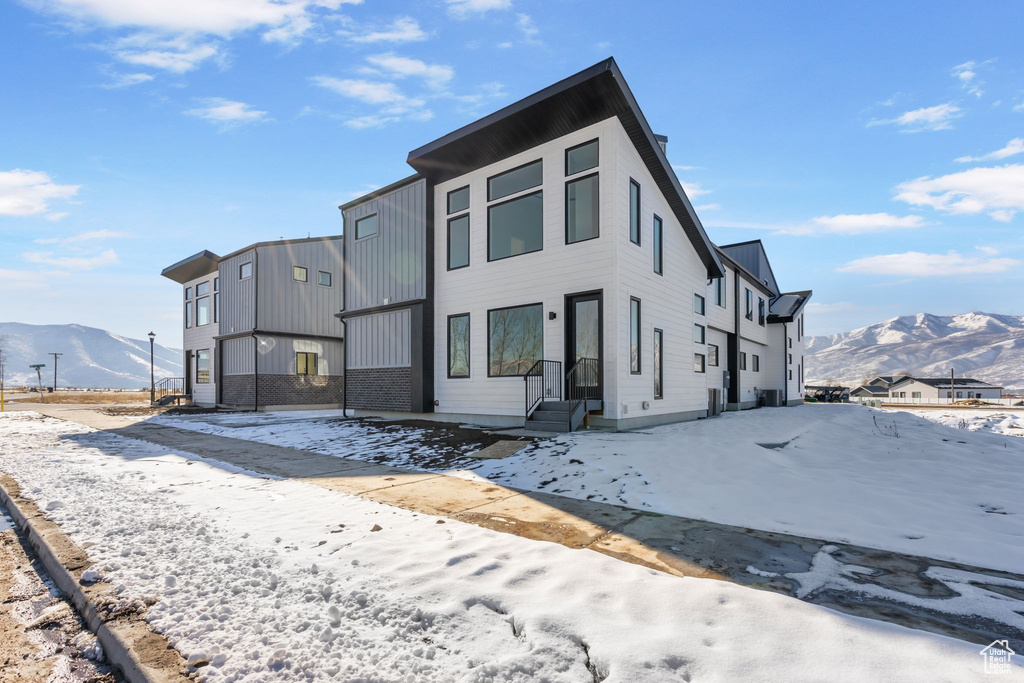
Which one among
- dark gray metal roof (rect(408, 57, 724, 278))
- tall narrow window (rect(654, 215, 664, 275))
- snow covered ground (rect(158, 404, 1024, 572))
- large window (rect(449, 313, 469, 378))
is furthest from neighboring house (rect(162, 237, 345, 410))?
tall narrow window (rect(654, 215, 664, 275))

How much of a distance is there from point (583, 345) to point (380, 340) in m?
6.64

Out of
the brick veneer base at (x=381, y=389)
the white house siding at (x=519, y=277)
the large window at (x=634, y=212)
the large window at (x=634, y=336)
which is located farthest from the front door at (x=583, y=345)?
the brick veneer base at (x=381, y=389)

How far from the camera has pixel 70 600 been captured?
3.09 meters

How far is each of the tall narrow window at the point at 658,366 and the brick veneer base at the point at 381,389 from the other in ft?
20.8

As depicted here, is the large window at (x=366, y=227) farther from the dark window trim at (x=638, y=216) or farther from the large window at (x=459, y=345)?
the dark window trim at (x=638, y=216)

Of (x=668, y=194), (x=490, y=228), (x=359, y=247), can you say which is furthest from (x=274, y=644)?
(x=359, y=247)

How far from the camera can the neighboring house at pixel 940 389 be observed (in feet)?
230

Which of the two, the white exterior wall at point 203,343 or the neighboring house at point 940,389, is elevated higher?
the white exterior wall at point 203,343

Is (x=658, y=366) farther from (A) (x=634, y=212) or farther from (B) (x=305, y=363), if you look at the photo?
(B) (x=305, y=363)

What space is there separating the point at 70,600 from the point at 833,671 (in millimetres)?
4303

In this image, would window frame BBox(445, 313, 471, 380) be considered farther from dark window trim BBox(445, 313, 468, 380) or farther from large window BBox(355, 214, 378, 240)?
large window BBox(355, 214, 378, 240)

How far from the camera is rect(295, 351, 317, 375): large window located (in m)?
20.7

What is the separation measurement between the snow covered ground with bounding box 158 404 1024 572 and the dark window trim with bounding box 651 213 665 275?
431cm

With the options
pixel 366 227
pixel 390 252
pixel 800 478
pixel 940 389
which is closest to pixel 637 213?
pixel 800 478
